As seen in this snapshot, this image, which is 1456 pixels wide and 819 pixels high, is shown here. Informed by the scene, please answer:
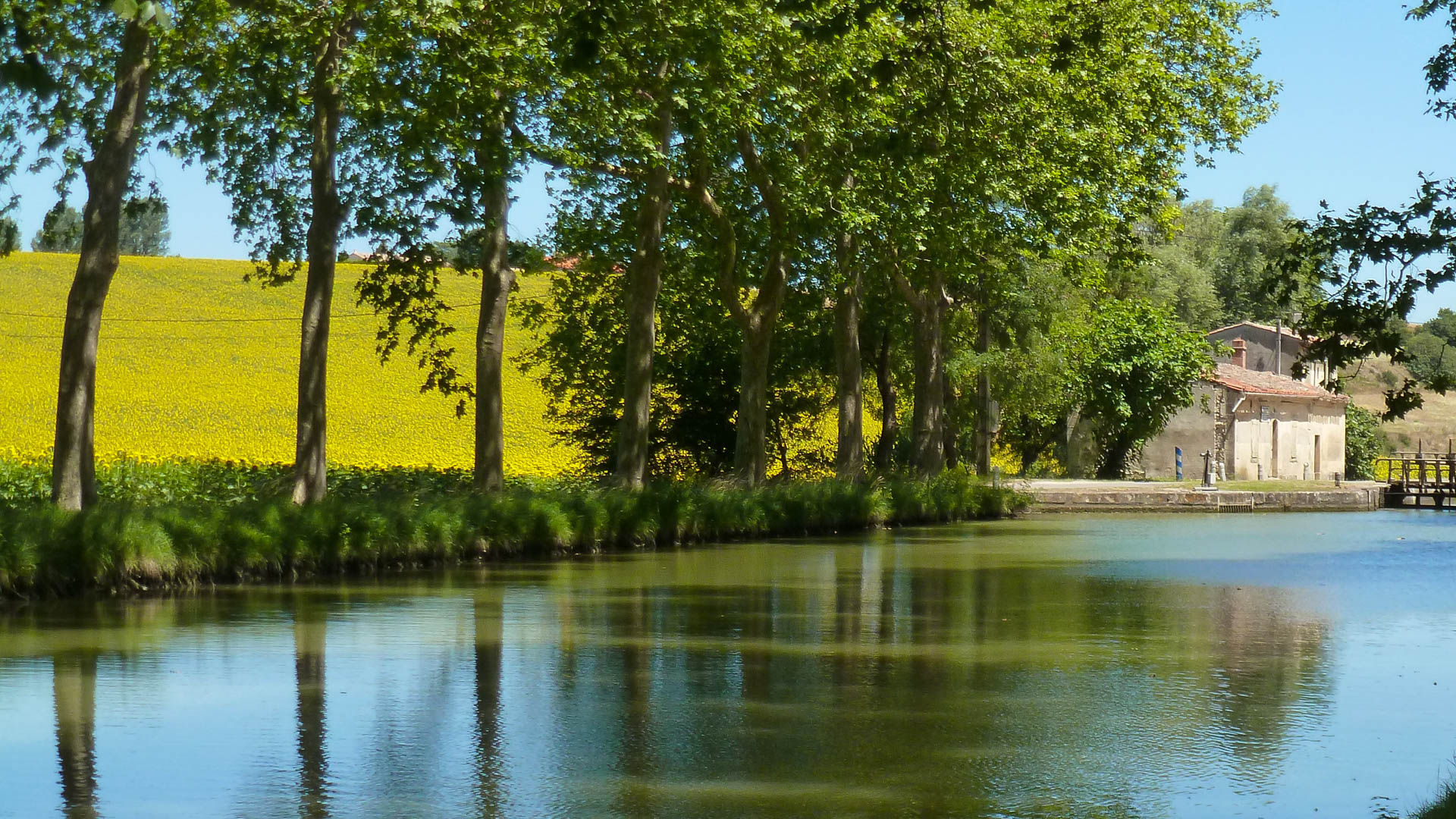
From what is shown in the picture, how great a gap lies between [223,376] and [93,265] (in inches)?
1697

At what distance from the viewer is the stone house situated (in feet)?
215

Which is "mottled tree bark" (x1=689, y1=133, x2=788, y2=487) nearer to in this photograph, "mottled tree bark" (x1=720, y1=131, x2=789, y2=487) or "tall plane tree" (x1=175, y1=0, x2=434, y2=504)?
"mottled tree bark" (x1=720, y1=131, x2=789, y2=487)

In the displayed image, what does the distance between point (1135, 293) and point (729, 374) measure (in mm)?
29210

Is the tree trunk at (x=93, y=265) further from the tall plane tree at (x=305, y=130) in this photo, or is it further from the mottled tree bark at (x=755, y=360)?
the mottled tree bark at (x=755, y=360)

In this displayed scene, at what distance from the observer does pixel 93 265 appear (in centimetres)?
1972

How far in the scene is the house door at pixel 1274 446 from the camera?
6875 centimetres

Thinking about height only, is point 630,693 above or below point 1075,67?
below

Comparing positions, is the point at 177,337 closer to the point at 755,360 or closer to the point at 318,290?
the point at 755,360

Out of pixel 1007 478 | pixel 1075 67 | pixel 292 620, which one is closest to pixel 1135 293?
pixel 1007 478

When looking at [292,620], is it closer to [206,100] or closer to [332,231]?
[332,231]

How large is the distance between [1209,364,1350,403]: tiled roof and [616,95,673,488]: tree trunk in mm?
39160

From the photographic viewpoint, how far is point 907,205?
30688 millimetres

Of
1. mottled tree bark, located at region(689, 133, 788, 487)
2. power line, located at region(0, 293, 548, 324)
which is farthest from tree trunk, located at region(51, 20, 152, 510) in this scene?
power line, located at region(0, 293, 548, 324)

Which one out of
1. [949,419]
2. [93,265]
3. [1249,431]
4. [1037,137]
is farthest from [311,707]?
[1249,431]
